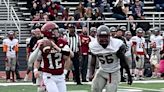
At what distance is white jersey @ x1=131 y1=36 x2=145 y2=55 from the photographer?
66.2ft

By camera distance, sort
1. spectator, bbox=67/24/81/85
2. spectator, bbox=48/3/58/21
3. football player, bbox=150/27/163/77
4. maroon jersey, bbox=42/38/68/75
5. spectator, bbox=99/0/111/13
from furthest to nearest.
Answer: spectator, bbox=99/0/111/13 → spectator, bbox=48/3/58/21 → football player, bbox=150/27/163/77 → spectator, bbox=67/24/81/85 → maroon jersey, bbox=42/38/68/75

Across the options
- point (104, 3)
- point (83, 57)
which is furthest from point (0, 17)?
point (83, 57)

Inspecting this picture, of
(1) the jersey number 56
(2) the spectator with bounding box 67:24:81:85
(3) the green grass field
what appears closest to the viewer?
(1) the jersey number 56

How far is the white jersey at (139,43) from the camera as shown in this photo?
2019cm

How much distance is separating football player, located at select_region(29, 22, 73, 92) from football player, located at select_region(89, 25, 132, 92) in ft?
2.58

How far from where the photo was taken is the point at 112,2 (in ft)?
90.5

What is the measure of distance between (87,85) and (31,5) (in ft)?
30.0

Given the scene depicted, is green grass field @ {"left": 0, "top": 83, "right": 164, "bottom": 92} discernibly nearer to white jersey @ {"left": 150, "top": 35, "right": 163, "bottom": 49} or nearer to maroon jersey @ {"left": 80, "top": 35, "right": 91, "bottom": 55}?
maroon jersey @ {"left": 80, "top": 35, "right": 91, "bottom": 55}

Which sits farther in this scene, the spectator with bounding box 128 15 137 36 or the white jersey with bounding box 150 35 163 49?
the spectator with bounding box 128 15 137 36

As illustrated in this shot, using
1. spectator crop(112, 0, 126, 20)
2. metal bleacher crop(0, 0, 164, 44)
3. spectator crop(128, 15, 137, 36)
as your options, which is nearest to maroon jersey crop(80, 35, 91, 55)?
spectator crop(128, 15, 137, 36)

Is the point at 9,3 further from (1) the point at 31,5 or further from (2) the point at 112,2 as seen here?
(2) the point at 112,2

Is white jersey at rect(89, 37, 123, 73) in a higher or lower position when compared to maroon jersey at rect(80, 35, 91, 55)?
higher

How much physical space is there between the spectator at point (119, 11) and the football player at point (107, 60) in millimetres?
14387

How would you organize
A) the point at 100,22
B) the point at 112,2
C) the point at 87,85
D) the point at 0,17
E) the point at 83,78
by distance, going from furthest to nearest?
the point at 112,2, the point at 0,17, the point at 100,22, the point at 83,78, the point at 87,85
